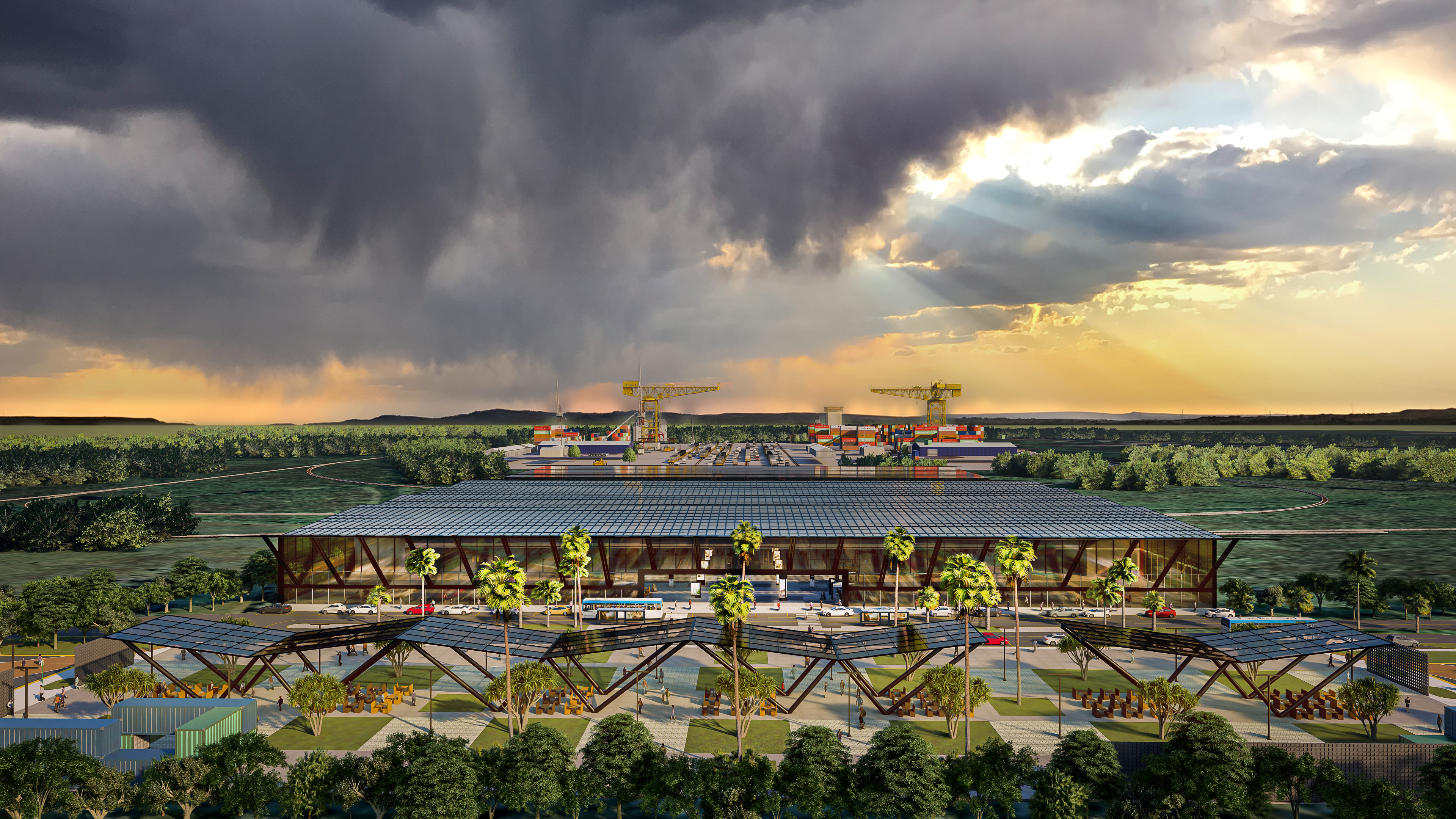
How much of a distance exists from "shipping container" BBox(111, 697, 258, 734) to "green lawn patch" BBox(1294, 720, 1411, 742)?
7607 cm

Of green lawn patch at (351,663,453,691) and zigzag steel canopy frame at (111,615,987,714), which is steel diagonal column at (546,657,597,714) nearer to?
zigzag steel canopy frame at (111,615,987,714)

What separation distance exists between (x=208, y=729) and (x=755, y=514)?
64196 millimetres

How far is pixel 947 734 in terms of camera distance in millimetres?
53906

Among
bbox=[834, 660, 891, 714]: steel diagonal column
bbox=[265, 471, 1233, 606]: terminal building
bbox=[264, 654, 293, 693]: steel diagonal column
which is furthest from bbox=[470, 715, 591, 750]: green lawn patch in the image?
bbox=[265, 471, 1233, 606]: terminal building

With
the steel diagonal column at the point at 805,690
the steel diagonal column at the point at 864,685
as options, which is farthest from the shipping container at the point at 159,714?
the steel diagonal column at the point at 864,685

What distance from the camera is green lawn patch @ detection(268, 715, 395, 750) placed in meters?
52.0

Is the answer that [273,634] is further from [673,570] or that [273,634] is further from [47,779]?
[673,570]

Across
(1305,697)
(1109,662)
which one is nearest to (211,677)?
(1109,662)

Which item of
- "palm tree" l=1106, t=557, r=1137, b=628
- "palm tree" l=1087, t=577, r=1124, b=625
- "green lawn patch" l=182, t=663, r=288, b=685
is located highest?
"palm tree" l=1106, t=557, r=1137, b=628

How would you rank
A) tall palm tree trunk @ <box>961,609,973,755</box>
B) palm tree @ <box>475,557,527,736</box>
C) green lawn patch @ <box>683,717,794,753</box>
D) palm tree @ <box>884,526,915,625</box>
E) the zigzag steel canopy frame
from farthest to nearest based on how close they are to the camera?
palm tree @ <box>884,526,915,625</box> → the zigzag steel canopy frame → palm tree @ <box>475,557,527,736</box> → green lawn patch @ <box>683,717,794,753</box> → tall palm tree trunk @ <box>961,609,973,755</box>

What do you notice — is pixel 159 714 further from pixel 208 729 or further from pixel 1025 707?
pixel 1025 707

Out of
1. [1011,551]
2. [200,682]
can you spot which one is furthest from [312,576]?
[1011,551]

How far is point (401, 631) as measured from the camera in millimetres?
60156

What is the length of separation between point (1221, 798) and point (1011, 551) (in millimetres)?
24263
